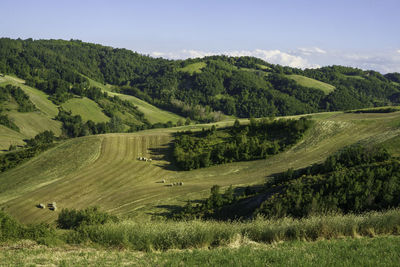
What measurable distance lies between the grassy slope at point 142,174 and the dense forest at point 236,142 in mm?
2019

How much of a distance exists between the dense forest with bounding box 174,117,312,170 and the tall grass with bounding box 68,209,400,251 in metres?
42.0

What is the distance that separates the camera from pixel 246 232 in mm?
15148

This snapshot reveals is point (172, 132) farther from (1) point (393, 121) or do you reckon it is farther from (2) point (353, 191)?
(2) point (353, 191)

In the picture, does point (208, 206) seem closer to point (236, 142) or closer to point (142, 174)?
point (142, 174)

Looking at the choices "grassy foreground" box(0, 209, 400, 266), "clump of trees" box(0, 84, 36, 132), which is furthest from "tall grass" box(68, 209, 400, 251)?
"clump of trees" box(0, 84, 36, 132)

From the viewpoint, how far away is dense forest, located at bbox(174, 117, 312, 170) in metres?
58.2

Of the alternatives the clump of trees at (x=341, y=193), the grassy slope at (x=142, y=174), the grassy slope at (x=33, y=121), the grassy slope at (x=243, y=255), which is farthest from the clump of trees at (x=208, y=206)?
the grassy slope at (x=33, y=121)

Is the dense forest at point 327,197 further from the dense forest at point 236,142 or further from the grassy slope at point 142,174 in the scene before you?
the dense forest at point 236,142

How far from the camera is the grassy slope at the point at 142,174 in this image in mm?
43406

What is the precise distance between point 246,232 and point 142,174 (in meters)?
41.1

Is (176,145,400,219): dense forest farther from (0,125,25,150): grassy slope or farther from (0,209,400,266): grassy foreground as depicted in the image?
(0,125,25,150): grassy slope

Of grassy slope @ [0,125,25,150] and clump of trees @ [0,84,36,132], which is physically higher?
clump of trees @ [0,84,36,132]

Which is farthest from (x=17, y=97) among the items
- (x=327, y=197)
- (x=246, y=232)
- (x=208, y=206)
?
(x=246, y=232)

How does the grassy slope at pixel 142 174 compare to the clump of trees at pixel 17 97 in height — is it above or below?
below
